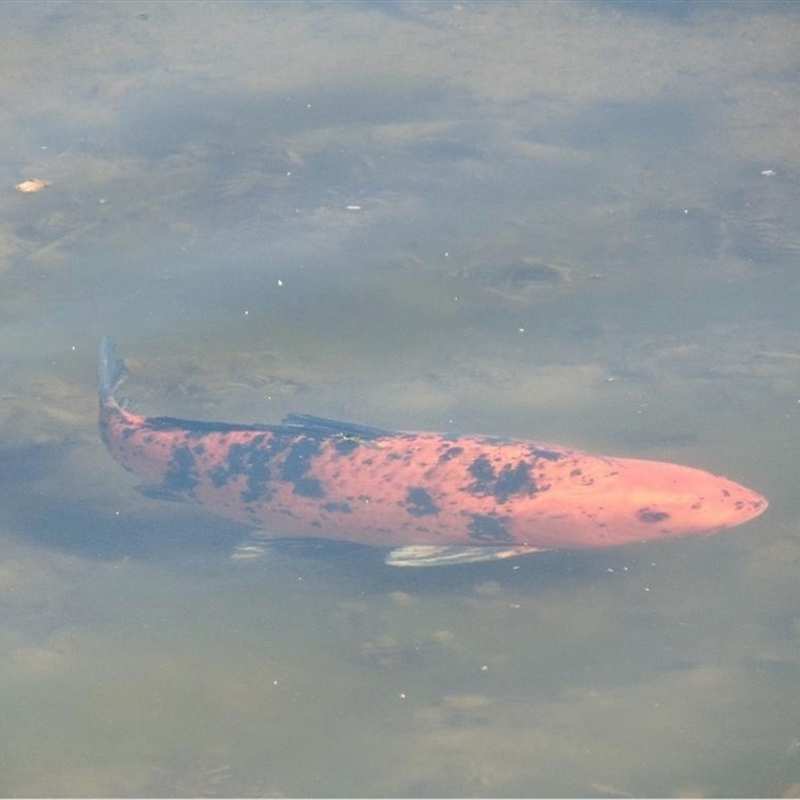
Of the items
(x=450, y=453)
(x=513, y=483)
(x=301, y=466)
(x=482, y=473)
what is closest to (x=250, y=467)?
(x=301, y=466)

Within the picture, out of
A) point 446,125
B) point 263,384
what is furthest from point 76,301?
point 446,125

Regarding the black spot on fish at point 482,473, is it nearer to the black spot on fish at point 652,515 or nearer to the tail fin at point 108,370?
the black spot on fish at point 652,515

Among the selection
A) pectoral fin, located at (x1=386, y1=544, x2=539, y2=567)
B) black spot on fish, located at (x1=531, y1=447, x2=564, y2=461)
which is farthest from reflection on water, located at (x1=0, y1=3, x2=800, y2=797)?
black spot on fish, located at (x1=531, y1=447, x2=564, y2=461)

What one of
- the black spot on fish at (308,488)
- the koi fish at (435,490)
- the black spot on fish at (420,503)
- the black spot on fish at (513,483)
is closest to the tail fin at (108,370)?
the koi fish at (435,490)

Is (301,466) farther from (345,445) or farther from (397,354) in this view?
(397,354)

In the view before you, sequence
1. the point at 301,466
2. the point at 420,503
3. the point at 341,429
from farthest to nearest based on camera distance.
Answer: the point at 341,429
the point at 301,466
the point at 420,503

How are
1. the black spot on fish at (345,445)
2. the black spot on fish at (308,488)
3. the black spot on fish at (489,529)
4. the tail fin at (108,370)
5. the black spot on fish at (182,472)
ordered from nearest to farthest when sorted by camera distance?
the black spot on fish at (489,529)
the black spot on fish at (308,488)
the black spot on fish at (345,445)
the black spot on fish at (182,472)
the tail fin at (108,370)
